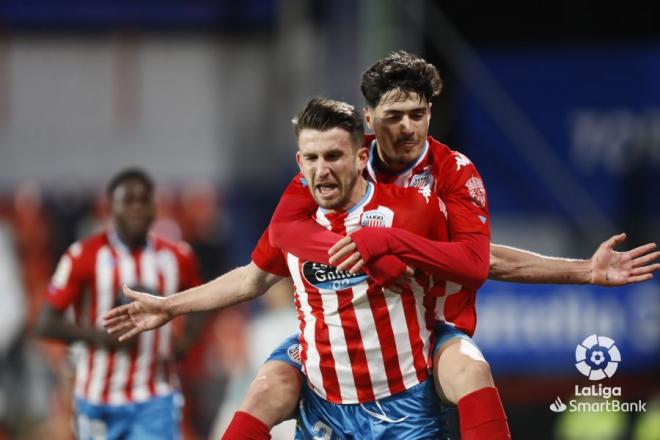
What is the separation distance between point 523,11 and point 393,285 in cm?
713

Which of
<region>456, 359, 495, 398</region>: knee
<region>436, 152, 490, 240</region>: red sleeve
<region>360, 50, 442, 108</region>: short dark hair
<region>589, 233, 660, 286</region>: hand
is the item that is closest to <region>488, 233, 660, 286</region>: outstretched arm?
<region>589, 233, 660, 286</region>: hand

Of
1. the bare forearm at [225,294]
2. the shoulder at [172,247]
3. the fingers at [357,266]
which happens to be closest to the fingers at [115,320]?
the bare forearm at [225,294]

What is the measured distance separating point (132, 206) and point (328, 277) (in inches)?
82.6

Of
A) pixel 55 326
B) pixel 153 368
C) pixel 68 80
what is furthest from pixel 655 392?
pixel 68 80

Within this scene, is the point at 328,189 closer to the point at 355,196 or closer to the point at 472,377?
the point at 355,196

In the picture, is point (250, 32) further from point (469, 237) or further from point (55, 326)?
point (469, 237)

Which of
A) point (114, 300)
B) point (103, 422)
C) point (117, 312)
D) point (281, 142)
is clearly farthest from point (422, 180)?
point (281, 142)

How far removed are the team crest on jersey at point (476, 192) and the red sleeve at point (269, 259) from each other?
70cm

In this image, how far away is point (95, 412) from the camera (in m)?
5.81

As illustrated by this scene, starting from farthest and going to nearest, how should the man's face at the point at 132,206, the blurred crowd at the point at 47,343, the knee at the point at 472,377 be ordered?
the blurred crowd at the point at 47,343 → the man's face at the point at 132,206 → the knee at the point at 472,377

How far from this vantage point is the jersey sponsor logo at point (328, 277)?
403 centimetres

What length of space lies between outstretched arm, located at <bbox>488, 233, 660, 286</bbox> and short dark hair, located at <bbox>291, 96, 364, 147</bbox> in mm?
753

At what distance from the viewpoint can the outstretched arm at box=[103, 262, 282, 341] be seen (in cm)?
434

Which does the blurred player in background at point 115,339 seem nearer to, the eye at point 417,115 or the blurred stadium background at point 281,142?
the blurred stadium background at point 281,142
